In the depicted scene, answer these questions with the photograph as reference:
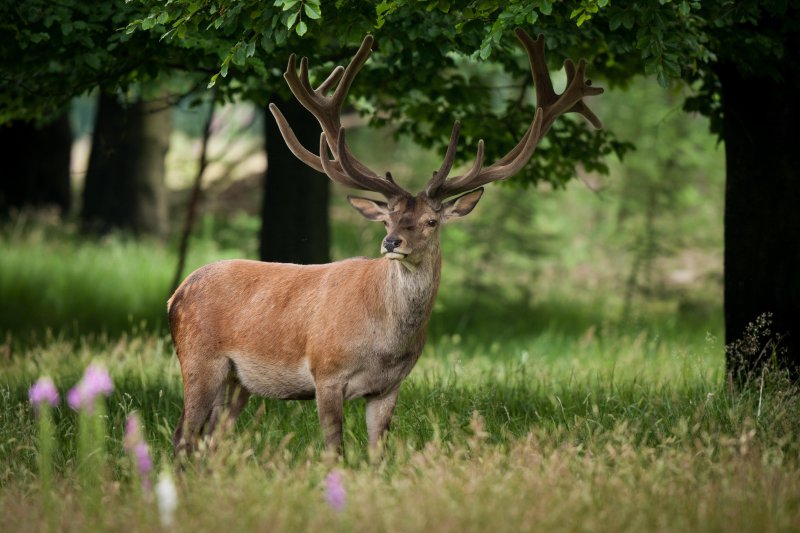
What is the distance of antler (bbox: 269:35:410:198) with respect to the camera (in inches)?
255

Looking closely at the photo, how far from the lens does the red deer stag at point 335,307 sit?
6.18m

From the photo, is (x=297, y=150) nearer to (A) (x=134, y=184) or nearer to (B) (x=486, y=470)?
(B) (x=486, y=470)

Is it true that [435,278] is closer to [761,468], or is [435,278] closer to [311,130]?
[761,468]

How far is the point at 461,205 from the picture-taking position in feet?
21.3

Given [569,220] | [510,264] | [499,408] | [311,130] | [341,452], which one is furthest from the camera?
[569,220]

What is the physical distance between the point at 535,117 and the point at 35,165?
40.6 ft

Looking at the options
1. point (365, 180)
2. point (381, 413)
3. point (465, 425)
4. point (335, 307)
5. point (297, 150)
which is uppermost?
point (297, 150)

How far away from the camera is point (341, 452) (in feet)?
20.0

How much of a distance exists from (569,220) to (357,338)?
1497 centimetres

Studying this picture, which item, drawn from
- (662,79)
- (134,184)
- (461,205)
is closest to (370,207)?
(461,205)

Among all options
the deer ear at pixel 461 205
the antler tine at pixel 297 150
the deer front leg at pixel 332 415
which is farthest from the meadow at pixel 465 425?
the antler tine at pixel 297 150

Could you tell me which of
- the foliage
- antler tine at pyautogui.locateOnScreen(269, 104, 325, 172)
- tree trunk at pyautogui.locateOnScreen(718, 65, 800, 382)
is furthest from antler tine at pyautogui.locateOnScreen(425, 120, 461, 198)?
tree trunk at pyautogui.locateOnScreen(718, 65, 800, 382)

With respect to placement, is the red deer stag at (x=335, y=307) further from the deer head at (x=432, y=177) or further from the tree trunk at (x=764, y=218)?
the tree trunk at (x=764, y=218)

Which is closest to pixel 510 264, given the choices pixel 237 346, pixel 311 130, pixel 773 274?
pixel 311 130
